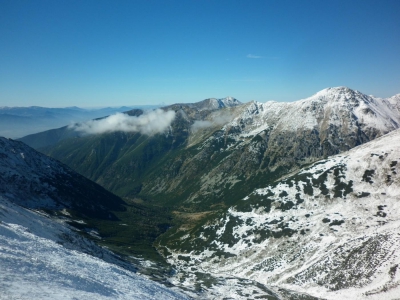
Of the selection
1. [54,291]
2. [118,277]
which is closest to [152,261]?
[118,277]

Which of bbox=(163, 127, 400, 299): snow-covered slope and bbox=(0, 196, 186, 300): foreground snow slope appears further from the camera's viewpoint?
bbox=(163, 127, 400, 299): snow-covered slope

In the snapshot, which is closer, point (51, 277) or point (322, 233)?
point (51, 277)

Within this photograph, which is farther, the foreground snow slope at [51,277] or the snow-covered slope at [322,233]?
the snow-covered slope at [322,233]

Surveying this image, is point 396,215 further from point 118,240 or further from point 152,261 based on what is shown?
point 118,240

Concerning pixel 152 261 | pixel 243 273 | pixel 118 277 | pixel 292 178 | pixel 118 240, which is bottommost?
pixel 118 240

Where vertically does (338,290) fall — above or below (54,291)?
below

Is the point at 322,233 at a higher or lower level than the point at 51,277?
lower

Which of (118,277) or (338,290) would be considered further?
(338,290)

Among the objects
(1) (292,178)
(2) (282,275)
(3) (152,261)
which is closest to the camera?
(2) (282,275)
